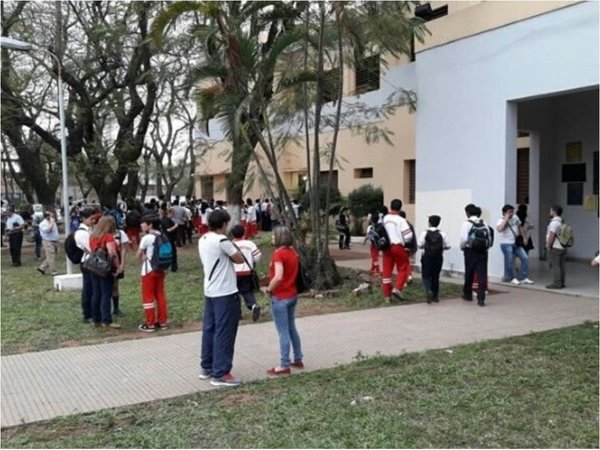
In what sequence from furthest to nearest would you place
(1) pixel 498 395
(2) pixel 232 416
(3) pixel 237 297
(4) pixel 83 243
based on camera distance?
(4) pixel 83 243
(3) pixel 237 297
(1) pixel 498 395
(2) pixel 232 416

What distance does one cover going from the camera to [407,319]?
8969 millimetres

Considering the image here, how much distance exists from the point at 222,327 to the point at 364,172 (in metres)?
18.8

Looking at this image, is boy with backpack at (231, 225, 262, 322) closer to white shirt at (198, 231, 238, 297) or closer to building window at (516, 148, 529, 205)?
white shirt at (198, 231, 238, 297)

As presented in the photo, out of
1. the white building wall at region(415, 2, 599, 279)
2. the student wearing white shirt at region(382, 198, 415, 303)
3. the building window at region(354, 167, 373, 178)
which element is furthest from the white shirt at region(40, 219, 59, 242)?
the building window at region(354, 167, 373, 178)

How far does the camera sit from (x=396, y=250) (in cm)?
1019

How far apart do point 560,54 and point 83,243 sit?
333 inches

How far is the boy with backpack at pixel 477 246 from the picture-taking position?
9.60 meters

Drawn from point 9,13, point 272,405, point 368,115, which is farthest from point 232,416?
point 9,13

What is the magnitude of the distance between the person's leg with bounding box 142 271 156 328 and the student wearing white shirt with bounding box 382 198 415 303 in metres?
3.80

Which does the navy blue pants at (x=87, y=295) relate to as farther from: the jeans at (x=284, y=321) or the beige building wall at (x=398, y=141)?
the beige building wall at (x=398, y=141)

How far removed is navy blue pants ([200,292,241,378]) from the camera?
588cm

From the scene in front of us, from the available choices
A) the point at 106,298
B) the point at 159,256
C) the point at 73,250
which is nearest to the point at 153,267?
the point at 159,256

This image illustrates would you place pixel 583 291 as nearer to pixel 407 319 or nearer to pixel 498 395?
pixel 407 319

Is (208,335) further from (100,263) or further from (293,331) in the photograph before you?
(100,263)
